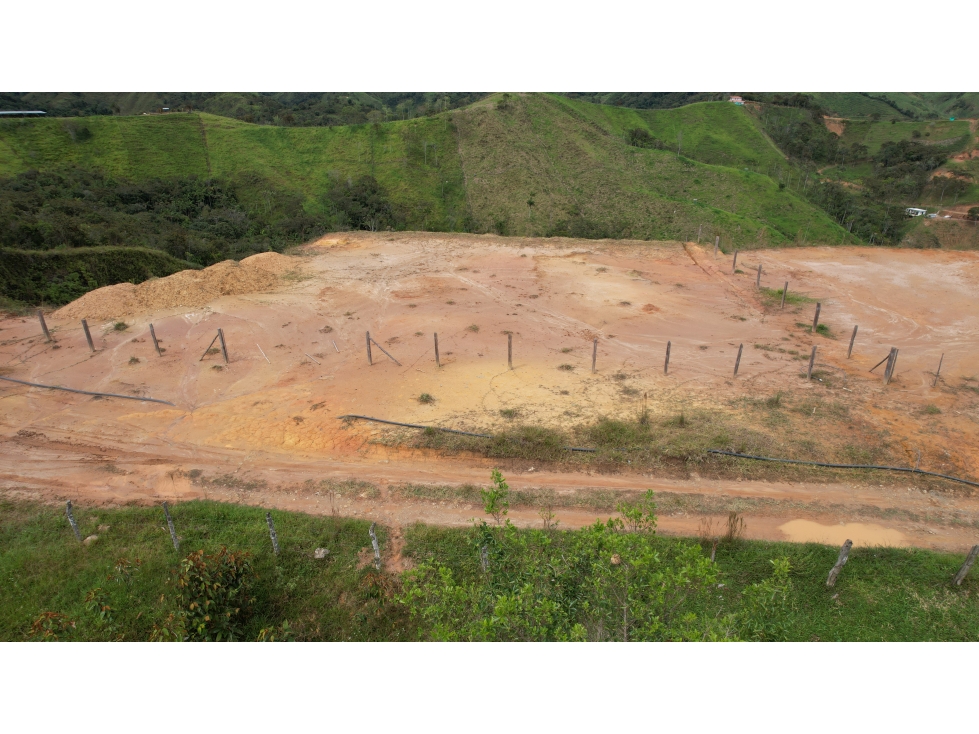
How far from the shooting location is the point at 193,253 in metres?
29.5

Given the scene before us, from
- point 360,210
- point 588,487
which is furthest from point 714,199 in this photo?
point 588,487

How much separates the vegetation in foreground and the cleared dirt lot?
108cm

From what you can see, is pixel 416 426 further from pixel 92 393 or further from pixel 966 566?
pixel 966 566

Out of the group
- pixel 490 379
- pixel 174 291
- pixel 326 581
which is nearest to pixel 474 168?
pixel 174 291

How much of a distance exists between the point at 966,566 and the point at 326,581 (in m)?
11.9

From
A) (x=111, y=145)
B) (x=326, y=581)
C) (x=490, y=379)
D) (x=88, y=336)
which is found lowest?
(x=326, y=581)

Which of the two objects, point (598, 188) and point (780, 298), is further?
point (598, 188)

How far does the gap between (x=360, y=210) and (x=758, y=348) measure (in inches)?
1108

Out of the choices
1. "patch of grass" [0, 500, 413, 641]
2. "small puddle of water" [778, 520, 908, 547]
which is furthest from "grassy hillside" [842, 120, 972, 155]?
"patch of grass" [0, 500, 413, 641]

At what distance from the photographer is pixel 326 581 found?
33.2 ft

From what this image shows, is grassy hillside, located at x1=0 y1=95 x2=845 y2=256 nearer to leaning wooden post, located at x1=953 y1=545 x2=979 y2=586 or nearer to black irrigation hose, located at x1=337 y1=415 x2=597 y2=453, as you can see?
black irrigation hose, located at x1=337 y1=415 x2=597 y2=453

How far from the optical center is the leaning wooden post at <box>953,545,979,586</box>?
968 centimetres

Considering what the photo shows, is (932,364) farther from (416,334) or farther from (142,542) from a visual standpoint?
(142,542)

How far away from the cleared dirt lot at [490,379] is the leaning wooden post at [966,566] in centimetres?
154
